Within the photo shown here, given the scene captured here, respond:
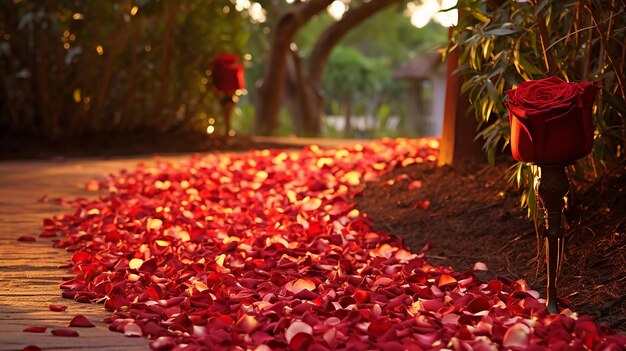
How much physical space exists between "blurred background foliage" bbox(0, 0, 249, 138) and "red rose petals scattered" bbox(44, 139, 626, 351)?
2.79 meters

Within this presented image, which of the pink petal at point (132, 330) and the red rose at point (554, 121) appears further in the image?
the red rose at point (554, 121)

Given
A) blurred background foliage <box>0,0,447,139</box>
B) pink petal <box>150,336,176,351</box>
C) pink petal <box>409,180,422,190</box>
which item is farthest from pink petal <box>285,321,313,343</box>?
blurred background foliage <box>0,0,447,139</box>

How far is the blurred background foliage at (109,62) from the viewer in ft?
27.8

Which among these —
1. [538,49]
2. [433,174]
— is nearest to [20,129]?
[433,174]

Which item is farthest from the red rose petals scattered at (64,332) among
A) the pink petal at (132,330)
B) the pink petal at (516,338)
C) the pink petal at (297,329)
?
the pink petal at (516,338)

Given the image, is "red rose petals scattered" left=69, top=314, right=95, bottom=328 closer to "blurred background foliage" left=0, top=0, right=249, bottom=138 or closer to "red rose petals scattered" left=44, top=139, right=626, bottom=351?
"red rose petals scattered" left=44, top=139, right=626, bottom=351

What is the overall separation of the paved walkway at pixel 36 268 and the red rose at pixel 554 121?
135 cm

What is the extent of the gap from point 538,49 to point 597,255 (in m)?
0.91

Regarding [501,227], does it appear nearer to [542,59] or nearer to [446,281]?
[542,59]

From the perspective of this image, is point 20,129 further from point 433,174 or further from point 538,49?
point 538,49

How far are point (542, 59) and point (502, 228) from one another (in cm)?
74

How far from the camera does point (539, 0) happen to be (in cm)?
399

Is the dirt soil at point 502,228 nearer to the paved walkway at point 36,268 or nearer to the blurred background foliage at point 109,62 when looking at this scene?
the paved walkway at point 36,268

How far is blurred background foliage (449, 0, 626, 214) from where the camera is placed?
3.95 metres
